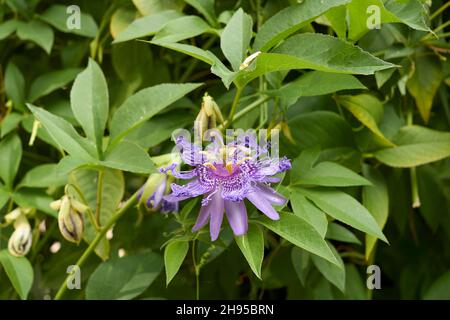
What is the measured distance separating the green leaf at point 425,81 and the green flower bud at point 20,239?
1.94 ft

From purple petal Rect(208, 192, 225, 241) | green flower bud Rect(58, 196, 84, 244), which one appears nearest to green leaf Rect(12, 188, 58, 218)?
green flower bud Rect(58, 196, 84, 244)

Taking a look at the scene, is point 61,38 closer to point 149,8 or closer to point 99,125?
point 149,8

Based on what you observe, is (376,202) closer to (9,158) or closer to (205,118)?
(205,118)

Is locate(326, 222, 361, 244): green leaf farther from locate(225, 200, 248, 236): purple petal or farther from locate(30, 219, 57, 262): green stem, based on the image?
locate(30, 219, 57, 262): green stem

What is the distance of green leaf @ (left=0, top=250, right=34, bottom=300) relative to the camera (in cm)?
92

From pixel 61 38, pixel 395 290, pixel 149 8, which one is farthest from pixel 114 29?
pixel 395 290

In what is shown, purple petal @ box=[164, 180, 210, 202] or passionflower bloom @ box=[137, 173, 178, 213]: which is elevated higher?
passionflower bloom @ box=[137, 173, 178, 213]

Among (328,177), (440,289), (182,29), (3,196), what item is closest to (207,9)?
(182,29)

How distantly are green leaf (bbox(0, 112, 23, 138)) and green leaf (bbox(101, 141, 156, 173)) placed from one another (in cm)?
Result: 25

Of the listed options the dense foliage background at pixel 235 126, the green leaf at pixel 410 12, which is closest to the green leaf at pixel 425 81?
the dense foliage background at pixel 235 126

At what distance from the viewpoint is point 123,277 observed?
3.25 ft

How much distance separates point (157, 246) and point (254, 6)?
39 cm

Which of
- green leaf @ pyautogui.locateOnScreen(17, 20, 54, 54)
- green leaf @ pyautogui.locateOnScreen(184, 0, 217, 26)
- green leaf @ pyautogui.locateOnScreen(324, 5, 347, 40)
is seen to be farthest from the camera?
green leaf @ pyautogui.locateOnScreen(17, 20, 54, 54)

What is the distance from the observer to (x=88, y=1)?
112 centimetres
